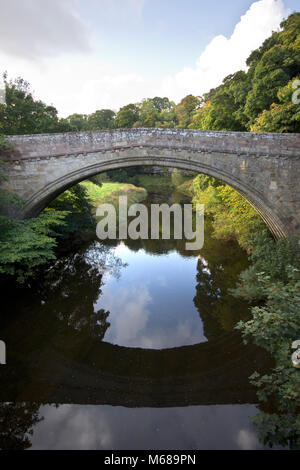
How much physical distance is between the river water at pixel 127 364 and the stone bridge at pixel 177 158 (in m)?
3.53

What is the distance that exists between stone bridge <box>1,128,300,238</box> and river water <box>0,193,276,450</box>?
353 centimetres

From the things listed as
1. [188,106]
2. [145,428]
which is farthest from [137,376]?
[188,106]

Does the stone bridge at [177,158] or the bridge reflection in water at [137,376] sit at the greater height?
the stone bridge at [177,158]

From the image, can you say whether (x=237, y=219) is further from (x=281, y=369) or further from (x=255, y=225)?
(x=281, y=369)

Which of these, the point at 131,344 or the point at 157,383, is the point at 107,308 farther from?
the point at 157,383

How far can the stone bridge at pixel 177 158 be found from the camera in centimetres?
882

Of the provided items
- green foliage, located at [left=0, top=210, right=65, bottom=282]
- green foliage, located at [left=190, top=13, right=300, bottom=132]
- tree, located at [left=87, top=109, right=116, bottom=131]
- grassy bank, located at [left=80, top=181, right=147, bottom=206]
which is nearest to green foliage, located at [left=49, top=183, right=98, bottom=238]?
green foliage, located at [left=0, top=210, right=65, bottom=282]

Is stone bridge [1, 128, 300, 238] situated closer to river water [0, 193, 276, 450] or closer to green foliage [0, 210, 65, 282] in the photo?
green foliage [0, 210, 65, 282]

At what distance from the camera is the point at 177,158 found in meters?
8.98

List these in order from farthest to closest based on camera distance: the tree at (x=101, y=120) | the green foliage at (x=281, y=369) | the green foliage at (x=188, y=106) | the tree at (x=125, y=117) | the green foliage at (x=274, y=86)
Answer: the tree at (x=101, y=120)
the green foliage at (x=188, y=106)
the tree at (x=125, y=117)
the green foliage at (x=274, y=86)
the green foliage at (x=281, y=369)

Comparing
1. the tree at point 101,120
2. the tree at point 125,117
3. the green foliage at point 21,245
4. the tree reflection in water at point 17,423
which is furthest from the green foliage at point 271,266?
the tree at point 101,120

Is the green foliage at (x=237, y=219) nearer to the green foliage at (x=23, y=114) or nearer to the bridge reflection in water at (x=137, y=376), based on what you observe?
the bridge reflection in water at (x=137, y=376)

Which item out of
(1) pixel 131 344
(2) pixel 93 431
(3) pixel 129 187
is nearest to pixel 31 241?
(1) pixel 131 344

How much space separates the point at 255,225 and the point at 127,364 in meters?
8.24
